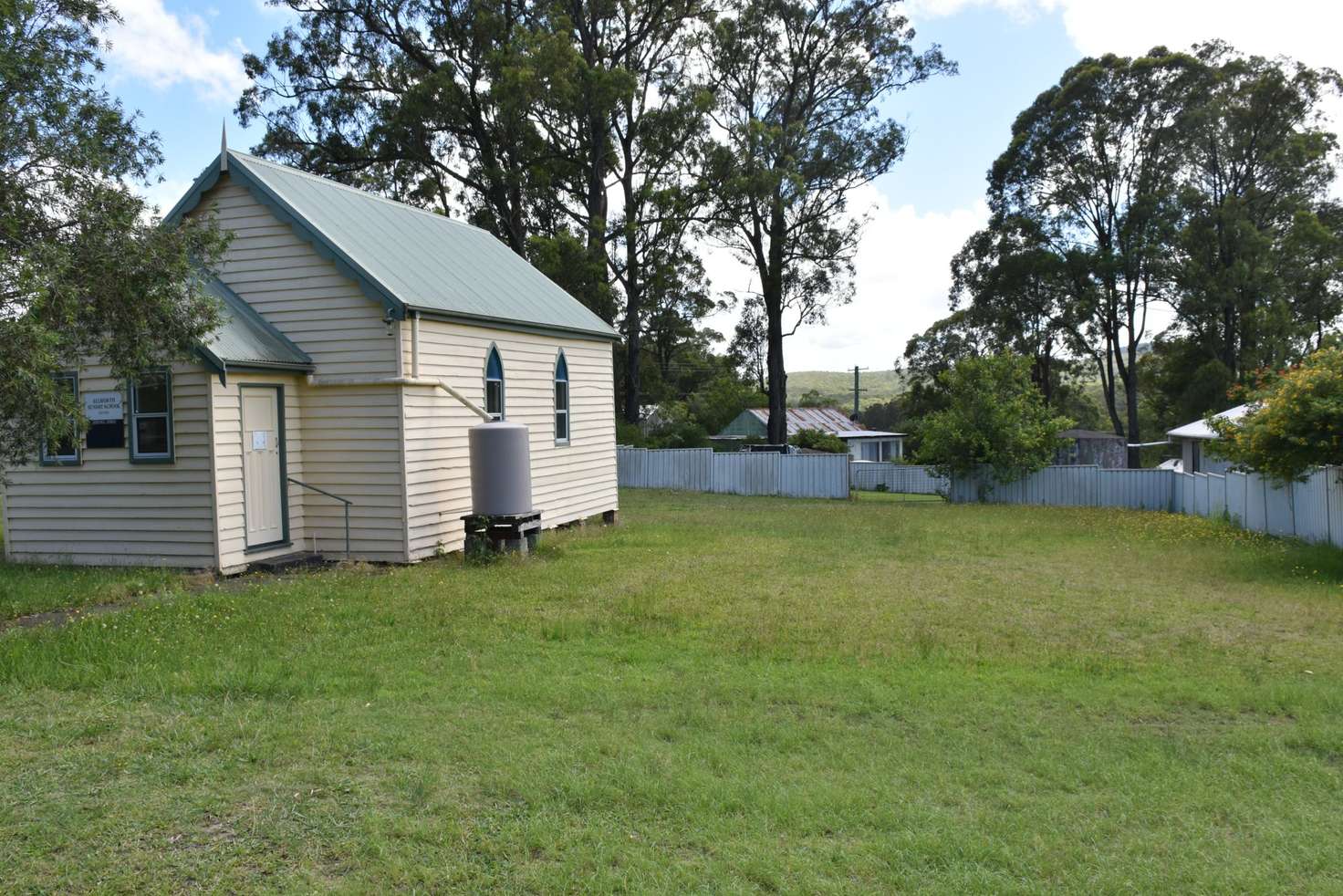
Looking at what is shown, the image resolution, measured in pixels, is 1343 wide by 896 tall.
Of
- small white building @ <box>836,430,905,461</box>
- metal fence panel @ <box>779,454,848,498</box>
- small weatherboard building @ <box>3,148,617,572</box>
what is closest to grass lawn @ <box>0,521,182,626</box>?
small weatherboard building @ <box>3,148,617,572</box>

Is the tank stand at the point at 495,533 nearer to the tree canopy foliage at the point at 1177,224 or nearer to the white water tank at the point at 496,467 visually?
the white water tank at the point at 496,467

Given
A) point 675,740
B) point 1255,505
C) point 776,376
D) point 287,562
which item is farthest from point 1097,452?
point 675,740

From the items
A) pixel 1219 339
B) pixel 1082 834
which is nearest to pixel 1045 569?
pixel 1082 834

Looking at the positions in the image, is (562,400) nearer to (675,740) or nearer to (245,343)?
(245,343)

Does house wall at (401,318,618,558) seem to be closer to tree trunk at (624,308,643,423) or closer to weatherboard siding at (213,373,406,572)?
weatherboard siding at (213,373,406,572)

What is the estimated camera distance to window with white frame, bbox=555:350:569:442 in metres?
18.8

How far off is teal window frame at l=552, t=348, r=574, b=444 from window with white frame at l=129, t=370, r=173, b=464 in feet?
23.5

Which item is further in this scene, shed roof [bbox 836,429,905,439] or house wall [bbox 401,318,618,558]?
shed roof [bbox 836,429,905,439]

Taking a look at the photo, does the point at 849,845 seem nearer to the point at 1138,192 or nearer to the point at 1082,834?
the point at 1082,834

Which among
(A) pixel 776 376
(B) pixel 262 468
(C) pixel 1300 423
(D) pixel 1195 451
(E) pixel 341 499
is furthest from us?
(A) pixel 776 376

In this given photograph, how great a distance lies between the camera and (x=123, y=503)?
13.4 meters

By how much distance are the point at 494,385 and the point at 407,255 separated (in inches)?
97.2

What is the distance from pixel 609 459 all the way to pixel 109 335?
1056cm

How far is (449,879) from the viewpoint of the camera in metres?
4.70
